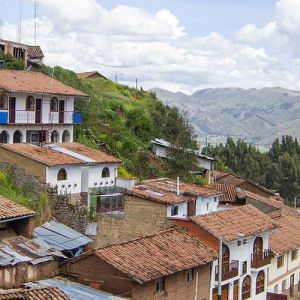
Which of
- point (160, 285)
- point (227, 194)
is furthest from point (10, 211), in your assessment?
point (227, 194)

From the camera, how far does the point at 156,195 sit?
39.6 m

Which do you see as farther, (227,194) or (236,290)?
(227,194)

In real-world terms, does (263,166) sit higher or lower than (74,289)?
lower

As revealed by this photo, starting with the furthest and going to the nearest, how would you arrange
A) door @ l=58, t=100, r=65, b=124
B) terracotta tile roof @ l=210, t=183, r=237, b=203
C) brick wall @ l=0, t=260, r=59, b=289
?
1. terracotta tile roof @ l=210, t=183, r=237, b=203
2. door @ l=58, t=100, r=65, b=124
3. brick wall @ l=0, t=260, r=59, b=289

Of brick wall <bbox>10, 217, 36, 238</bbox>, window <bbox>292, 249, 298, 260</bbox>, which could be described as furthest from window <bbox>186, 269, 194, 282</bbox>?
window <bbox>292, 249, 298, 260</bbox>

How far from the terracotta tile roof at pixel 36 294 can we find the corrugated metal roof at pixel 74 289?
2.13 m

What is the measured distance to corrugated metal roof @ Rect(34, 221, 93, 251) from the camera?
33125 millimetres

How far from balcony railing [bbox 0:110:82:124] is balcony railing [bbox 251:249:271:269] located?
17.7 meters

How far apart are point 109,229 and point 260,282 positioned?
10.4 metres

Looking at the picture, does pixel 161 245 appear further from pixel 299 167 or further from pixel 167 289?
pixel 299 167

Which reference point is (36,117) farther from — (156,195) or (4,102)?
(156,195)

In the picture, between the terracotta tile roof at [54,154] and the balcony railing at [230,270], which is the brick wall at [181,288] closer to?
the balcony railing at [230,270]

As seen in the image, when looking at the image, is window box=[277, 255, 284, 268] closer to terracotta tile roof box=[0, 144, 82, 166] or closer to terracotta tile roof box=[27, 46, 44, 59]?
terracotta tile roof box=[0, 144, 82, 166]

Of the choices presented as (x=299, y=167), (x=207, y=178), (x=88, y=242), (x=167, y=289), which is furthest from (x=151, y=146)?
(x=299, y=167)
